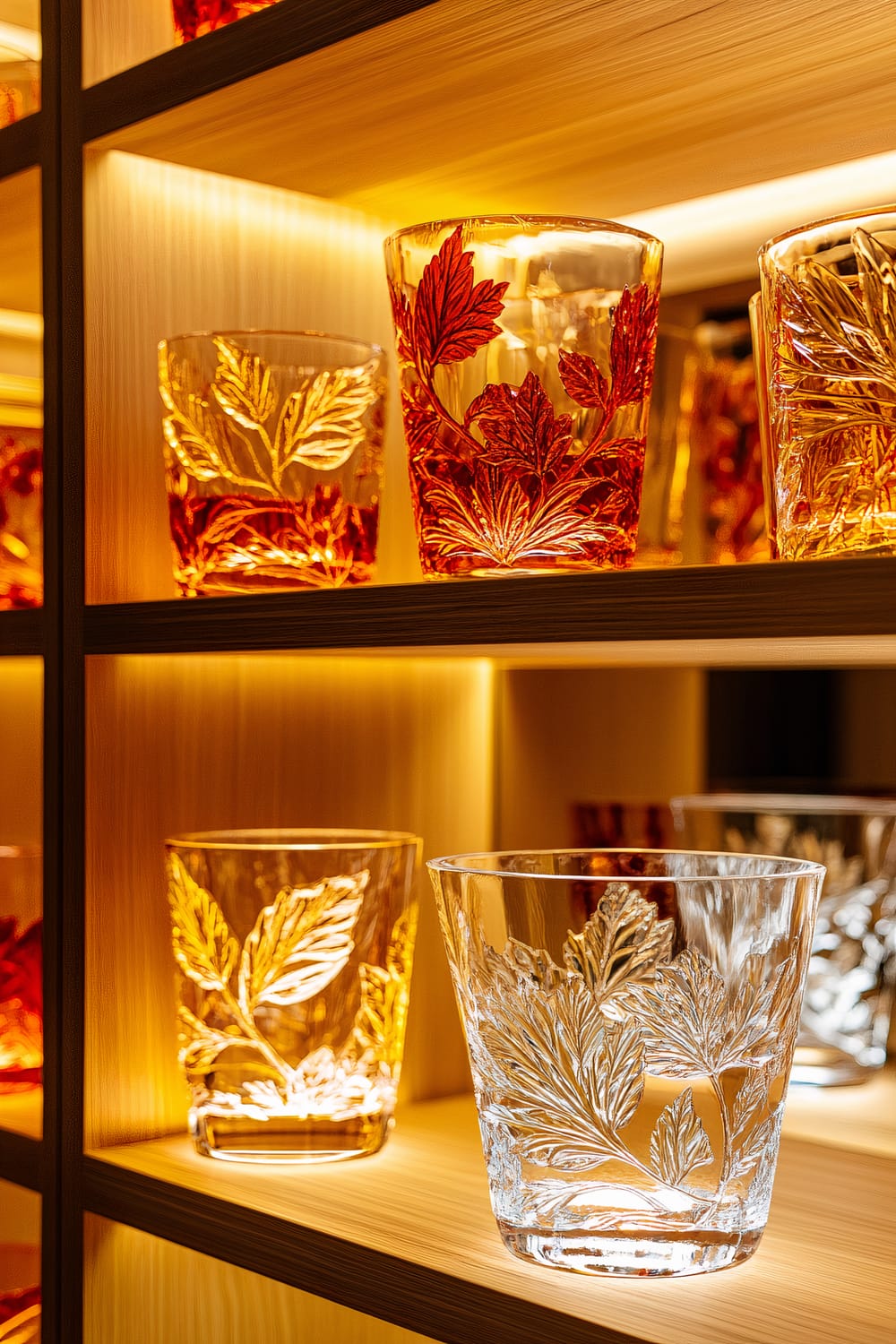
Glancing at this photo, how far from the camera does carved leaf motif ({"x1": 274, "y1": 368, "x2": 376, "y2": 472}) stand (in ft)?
2.85

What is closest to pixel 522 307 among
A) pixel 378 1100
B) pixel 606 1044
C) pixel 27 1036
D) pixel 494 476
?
pixel 494 476

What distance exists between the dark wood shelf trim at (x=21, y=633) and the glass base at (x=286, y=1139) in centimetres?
31

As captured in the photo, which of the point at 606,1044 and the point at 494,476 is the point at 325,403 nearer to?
the point at 494,476

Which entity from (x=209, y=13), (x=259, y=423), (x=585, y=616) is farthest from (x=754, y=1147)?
(x=209, y=13)

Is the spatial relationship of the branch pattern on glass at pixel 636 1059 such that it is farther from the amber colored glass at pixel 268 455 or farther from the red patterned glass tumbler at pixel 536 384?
the amber colored glass at pixel 268 455

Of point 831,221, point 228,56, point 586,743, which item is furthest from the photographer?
point 586,743

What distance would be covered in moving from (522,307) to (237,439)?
22cm

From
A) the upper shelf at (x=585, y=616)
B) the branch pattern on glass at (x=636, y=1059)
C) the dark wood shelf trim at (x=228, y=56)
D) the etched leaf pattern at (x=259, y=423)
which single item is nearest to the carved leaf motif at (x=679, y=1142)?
the branch pattern on glass at (x=636, y=1059)

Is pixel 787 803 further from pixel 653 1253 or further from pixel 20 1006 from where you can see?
pixel 20 1006

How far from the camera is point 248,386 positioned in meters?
0.87

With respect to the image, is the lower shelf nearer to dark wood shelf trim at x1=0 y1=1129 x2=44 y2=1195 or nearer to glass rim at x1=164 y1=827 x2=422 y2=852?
dark wood shelf trim at x1=0 y1=1129 x2=44 y2=1195

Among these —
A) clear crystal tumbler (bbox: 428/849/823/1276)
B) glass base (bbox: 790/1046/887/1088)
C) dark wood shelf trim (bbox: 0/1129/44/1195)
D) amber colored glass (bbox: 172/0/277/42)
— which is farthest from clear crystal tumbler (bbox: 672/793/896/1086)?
amber colored glass (bbox: 172/0/277/42)

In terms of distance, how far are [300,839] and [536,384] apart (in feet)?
1.19

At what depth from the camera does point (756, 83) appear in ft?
2.56
